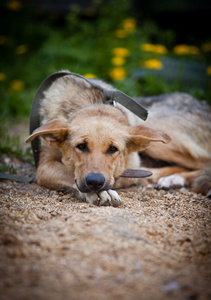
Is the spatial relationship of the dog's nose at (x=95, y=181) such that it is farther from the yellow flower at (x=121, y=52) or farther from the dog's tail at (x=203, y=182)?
the yellow flower at (x=121, y=52)

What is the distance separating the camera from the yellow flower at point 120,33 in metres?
7.52

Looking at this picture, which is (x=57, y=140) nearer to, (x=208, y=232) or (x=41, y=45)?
(x=208, y=232)

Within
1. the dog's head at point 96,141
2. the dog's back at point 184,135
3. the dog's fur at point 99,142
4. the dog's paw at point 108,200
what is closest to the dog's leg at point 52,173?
the dog's fur at point 99,142

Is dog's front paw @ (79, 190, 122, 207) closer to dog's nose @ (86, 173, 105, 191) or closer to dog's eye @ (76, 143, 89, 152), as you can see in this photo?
dog's nose @ (86, 173, 105, 191)

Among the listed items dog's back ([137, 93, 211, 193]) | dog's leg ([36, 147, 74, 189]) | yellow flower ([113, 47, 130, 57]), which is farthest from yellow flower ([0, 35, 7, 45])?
dog's leg ([36, 147, 74, 189])

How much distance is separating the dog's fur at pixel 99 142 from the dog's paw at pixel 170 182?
0.05 feet

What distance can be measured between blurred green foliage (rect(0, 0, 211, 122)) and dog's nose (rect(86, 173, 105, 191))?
3.74 metres

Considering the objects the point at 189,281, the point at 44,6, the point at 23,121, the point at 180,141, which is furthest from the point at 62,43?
the point at 189,281

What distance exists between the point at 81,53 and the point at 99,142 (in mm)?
5199

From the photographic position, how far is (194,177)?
13.7 feet

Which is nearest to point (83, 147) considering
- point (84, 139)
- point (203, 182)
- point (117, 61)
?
point (84, 139)

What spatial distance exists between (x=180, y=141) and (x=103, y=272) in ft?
10.5

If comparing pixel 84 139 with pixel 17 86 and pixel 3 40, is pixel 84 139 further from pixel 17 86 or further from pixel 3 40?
pixel 3 40

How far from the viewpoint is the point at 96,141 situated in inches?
127
